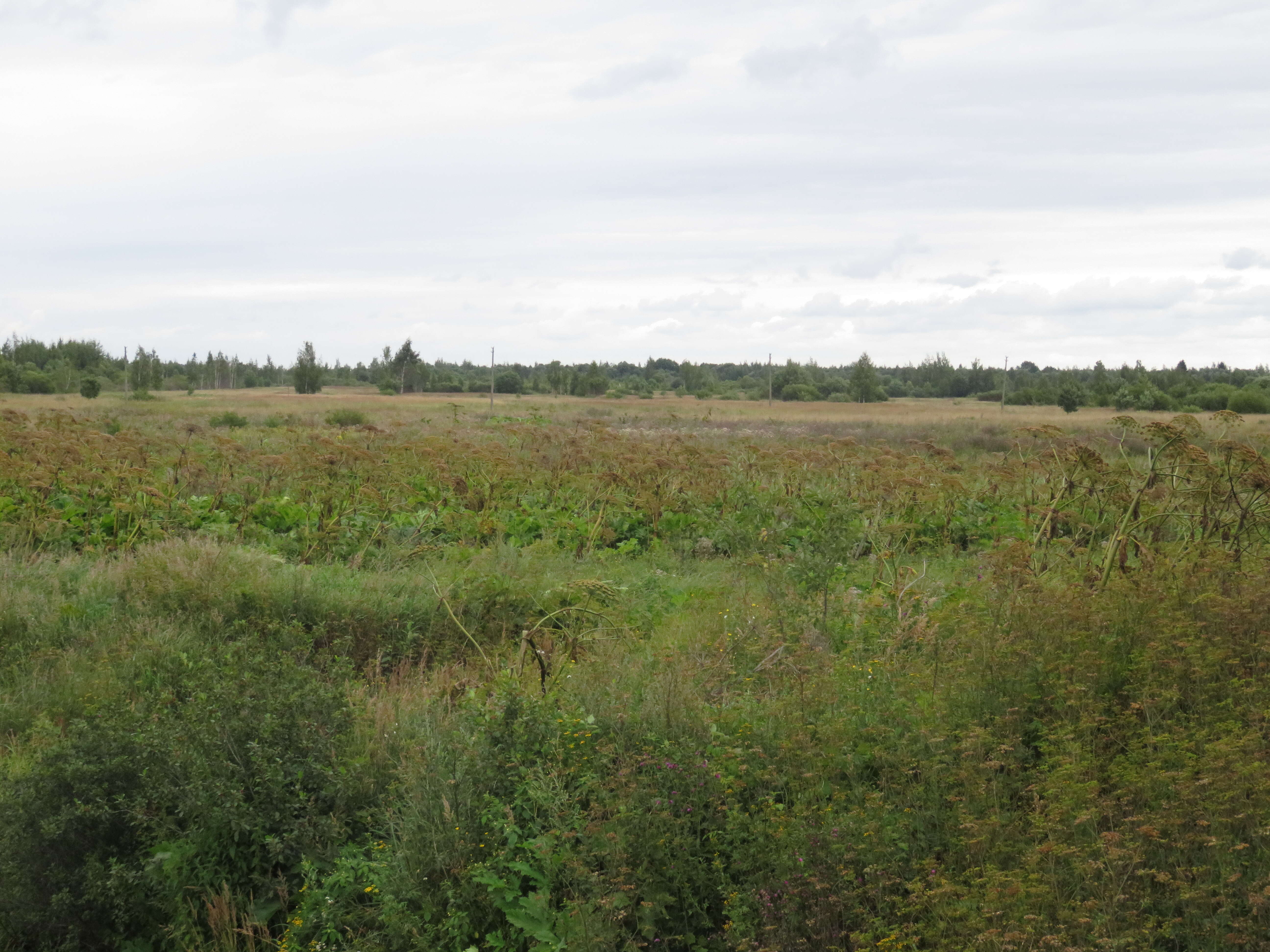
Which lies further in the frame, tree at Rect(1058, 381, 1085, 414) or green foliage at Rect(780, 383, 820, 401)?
green foliage at Rect(780, 383, 820, 401)

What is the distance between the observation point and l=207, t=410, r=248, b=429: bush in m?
29.0

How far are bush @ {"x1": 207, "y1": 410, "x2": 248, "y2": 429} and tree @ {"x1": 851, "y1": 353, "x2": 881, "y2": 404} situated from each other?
169ft

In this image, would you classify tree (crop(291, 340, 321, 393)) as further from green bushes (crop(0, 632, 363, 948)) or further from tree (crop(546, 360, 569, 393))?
green bushes (crop(0, 632, 363, 948))

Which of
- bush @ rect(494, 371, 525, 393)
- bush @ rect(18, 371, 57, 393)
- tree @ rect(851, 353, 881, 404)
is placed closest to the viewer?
bush @ rect(18, 371, 57, 393)

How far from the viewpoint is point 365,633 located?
7.74 m

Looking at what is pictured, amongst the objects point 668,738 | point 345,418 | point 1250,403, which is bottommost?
point 668,738

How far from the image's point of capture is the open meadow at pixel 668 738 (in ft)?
11.5

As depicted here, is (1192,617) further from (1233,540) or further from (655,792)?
(655,792)

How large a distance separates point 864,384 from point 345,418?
165 ft

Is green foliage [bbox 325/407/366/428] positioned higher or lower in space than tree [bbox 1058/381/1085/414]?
lower

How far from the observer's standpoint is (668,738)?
4.71m

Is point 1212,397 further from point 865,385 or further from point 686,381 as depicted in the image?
point 686,381

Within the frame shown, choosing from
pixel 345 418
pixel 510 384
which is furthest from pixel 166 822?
pixel 510 384

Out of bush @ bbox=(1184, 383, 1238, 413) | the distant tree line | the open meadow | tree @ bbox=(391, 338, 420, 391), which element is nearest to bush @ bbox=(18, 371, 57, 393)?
the distant tree line
